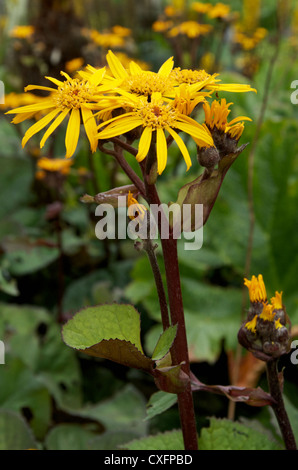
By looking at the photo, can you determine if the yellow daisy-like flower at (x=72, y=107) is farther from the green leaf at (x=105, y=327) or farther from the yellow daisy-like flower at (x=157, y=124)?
the green leaf at (x=105, y=327)

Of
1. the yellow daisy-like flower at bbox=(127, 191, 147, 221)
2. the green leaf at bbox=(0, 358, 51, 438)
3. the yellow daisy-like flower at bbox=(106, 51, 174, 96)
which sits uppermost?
the yellow daisy-like flower at bbox=(106, 51, 174, 96)

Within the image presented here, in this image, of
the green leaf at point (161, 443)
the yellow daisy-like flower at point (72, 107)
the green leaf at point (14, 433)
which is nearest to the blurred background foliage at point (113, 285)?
the green leaf at point (14, 433)

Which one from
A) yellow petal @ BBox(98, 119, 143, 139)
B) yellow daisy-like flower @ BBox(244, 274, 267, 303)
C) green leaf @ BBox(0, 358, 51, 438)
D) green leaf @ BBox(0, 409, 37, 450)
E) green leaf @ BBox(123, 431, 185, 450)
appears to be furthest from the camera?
green leaf @ BBox(0, 358, 51, 438)

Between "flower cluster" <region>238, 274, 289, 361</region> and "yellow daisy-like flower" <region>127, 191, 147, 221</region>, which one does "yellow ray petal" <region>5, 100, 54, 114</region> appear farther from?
"flower cluster" <region>238, 274, 289, 361</region>

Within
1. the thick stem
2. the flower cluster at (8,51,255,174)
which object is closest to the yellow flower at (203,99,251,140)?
the flower cluster at (8,51,255,174)

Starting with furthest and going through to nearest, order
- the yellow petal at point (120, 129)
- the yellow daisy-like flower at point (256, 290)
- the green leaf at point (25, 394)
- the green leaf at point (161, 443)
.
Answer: the green leaf at point (25, 394)
the green leaf at point (161, 443)
the yellow daisy-like flower at point (256, 290)
the yellow petal at point (120, 129)

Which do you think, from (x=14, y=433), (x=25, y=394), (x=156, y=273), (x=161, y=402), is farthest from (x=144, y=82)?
(x=25, y=394)
